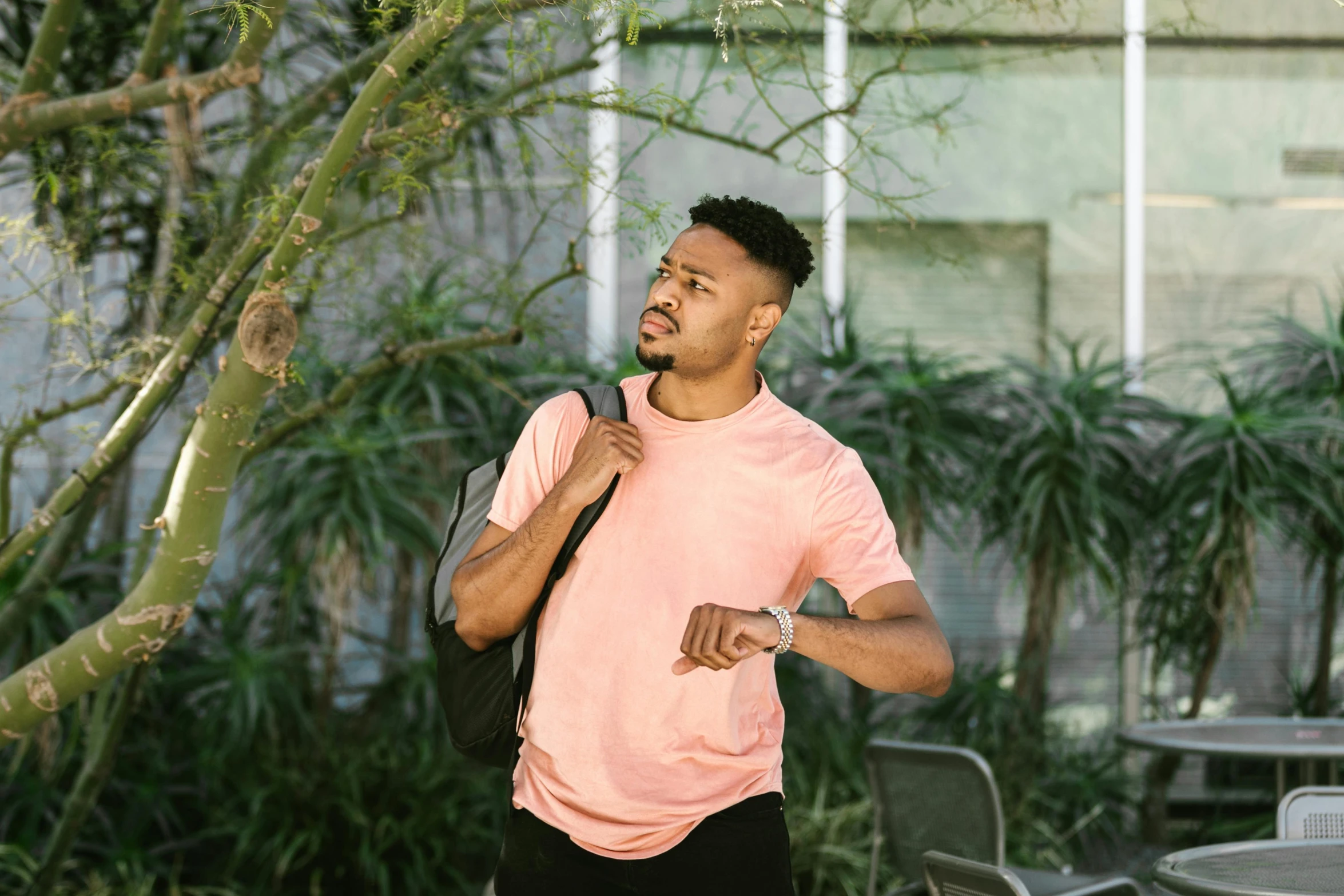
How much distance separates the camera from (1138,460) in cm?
445

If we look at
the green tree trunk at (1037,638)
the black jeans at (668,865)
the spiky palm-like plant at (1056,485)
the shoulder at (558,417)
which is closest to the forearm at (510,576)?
the shoulder at (558,417)

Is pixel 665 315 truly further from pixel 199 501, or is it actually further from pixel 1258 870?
pixel 1258 870

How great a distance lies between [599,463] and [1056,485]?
3067 millimetres

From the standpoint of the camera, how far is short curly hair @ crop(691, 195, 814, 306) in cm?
179

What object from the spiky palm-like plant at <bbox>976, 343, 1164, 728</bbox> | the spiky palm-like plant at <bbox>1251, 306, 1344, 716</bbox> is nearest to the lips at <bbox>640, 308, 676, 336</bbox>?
the spiky palm-like plant at <bbox>976, 343, 1164, 728</bbox>

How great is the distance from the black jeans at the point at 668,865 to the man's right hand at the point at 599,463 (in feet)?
1.45

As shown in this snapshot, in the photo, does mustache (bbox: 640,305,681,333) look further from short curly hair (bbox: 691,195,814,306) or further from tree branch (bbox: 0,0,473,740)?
tree branch (bbox: 0,0,473,740)

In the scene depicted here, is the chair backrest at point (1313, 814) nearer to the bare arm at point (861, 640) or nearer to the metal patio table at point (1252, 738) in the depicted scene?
the metal patio table at point (1252, 738)

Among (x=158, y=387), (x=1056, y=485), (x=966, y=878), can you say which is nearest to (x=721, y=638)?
(x=966, y=878)

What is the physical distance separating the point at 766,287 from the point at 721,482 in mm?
298

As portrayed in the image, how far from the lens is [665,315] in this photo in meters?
1.74

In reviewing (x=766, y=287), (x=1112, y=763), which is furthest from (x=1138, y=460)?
(x=766, y=287)

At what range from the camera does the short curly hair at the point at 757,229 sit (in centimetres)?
179

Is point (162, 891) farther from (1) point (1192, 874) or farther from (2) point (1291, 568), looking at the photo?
(2) point (1291, 568)
